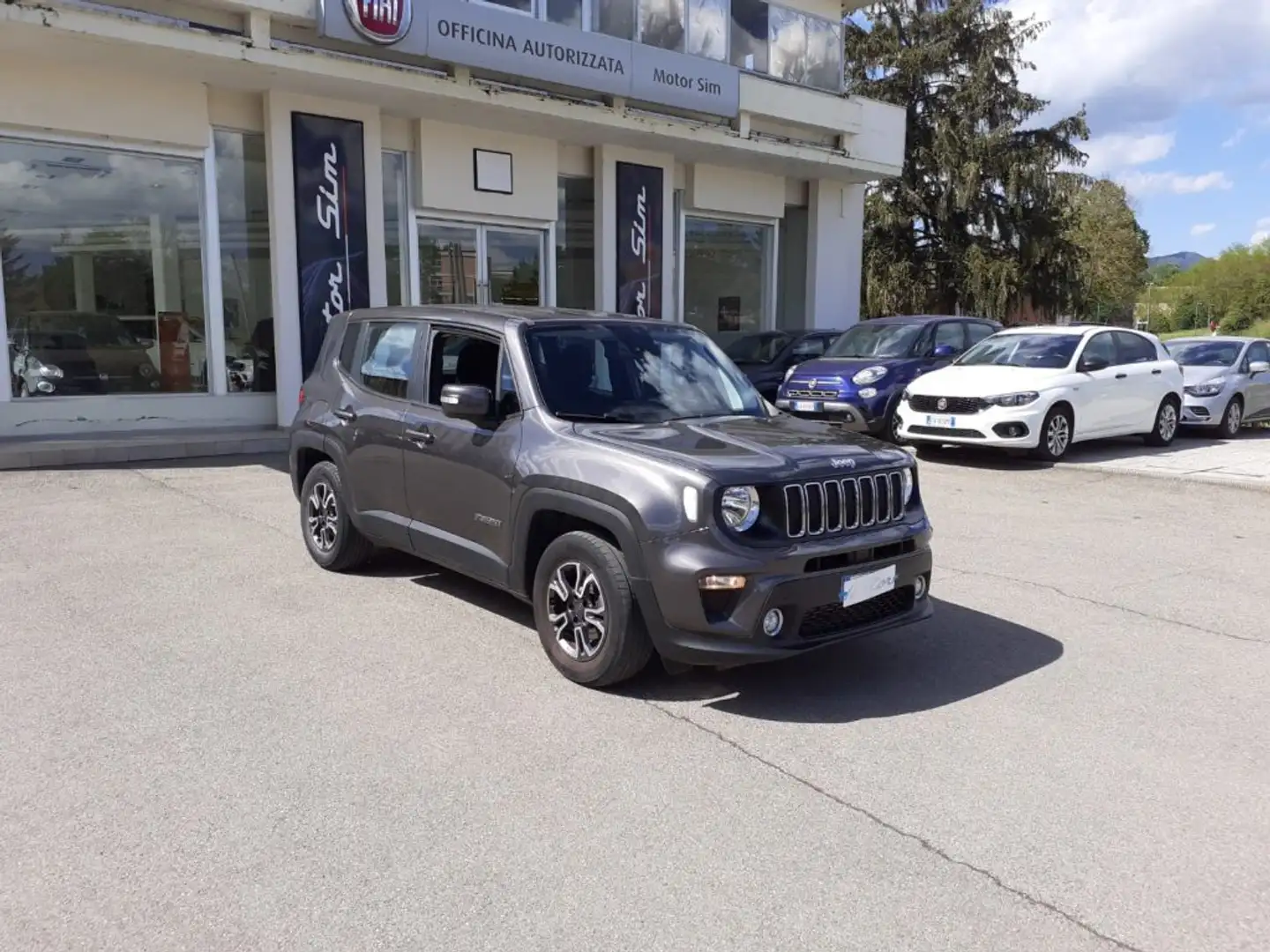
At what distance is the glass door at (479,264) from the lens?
15266mm

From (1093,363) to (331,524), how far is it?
9.51 m

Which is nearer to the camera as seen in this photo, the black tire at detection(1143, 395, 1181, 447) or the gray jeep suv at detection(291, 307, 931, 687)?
the gray jeep suv at detection(291, 307, 931, 687)

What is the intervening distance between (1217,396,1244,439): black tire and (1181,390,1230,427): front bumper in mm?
101

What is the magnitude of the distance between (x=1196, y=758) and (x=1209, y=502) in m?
6.87

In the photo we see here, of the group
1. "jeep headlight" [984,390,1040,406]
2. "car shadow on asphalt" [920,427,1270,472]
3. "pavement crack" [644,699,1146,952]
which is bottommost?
"pavement crack" [644,699,1146,952]

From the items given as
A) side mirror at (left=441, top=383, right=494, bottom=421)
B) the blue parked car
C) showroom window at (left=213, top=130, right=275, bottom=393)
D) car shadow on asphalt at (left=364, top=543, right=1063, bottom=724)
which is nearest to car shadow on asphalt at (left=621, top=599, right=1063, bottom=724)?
car shadow on asphalt at (left=364, top=543, right=1063, bottom=724)

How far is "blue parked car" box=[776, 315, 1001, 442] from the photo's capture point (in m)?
13.4

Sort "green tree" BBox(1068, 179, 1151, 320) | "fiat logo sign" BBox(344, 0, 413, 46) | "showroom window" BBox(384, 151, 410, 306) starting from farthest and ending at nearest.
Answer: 1. "green tree" BBox(1068, 179, 1151, 320)
2. "showroom window" BBox(384, 151, 410, 306)
3. "fiat logo sign" BBox(344, 0, 413, 46)

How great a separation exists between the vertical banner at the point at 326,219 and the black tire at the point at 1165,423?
10.7m

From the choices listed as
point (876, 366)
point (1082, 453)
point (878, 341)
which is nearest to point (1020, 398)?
point (1082, 453)

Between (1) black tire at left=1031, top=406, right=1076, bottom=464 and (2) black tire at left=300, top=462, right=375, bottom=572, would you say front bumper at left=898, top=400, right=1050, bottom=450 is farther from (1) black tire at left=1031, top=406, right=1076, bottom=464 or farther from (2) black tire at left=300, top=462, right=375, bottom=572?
(2) black tire at left=300, top=462, right=375, bottom=572

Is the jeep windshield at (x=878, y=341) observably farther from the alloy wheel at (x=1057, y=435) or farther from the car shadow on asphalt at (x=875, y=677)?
the car shadow on asphalt at (x=875, y=677)

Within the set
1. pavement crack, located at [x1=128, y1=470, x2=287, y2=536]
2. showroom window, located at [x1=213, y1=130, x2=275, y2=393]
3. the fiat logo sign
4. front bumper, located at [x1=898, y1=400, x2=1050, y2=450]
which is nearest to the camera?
pavement crack, located at [x1=128, y1=470, x2=287, y2=536]

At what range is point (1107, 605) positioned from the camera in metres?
6.42
